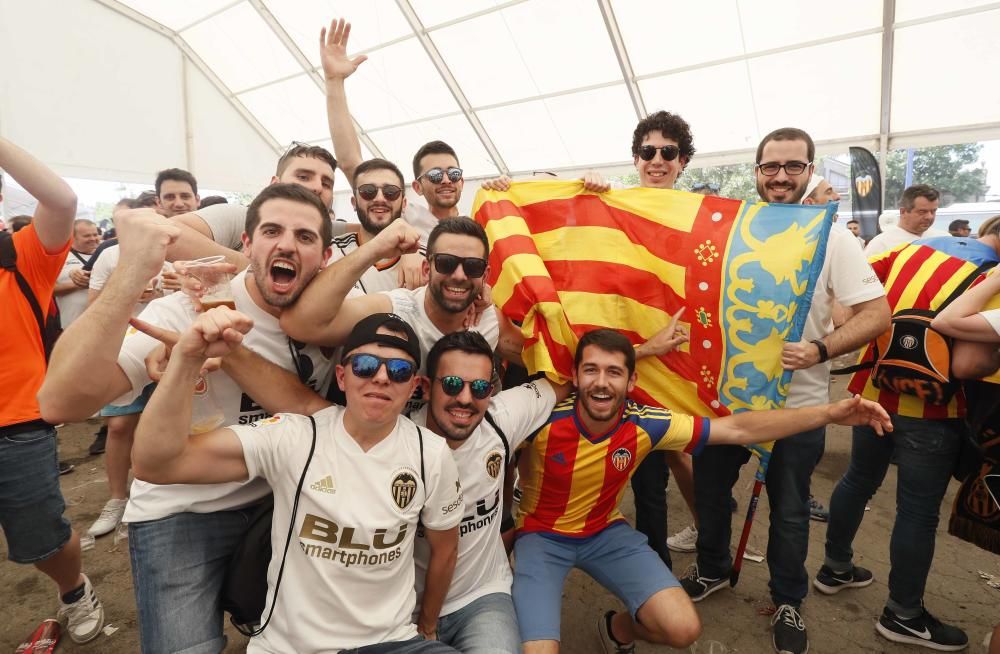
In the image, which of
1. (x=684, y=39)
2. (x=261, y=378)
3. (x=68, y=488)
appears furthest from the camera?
(x=684, y=39)

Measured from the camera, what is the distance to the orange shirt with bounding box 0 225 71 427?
2623 mm

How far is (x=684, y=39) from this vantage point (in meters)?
9.30

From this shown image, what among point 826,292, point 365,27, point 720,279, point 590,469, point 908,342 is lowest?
point 590,469

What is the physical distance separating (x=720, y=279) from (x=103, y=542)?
5.04 meters

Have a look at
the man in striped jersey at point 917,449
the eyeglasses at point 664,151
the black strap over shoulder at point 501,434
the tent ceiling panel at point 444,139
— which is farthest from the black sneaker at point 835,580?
the tent ceiling panel at point 444,139

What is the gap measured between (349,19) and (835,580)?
42.7ft

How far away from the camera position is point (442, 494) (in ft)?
7.07

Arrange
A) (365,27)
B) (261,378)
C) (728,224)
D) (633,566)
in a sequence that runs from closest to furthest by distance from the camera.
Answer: (261,378)
(633,566)
(728,224)
(365,27)

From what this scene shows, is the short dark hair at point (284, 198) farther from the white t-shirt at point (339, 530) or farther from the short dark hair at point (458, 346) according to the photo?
the white t-shirt at point (339, 530)

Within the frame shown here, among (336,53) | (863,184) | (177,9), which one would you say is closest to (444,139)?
(177,9)

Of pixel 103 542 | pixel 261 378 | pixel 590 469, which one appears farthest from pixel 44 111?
pixel 590 469

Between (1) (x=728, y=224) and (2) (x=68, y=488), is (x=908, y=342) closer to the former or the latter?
(1) (x=728, y=224)

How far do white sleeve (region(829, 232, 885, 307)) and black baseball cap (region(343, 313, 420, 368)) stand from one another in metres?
2.26

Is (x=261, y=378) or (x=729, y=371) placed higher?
(x=261, y=378)
